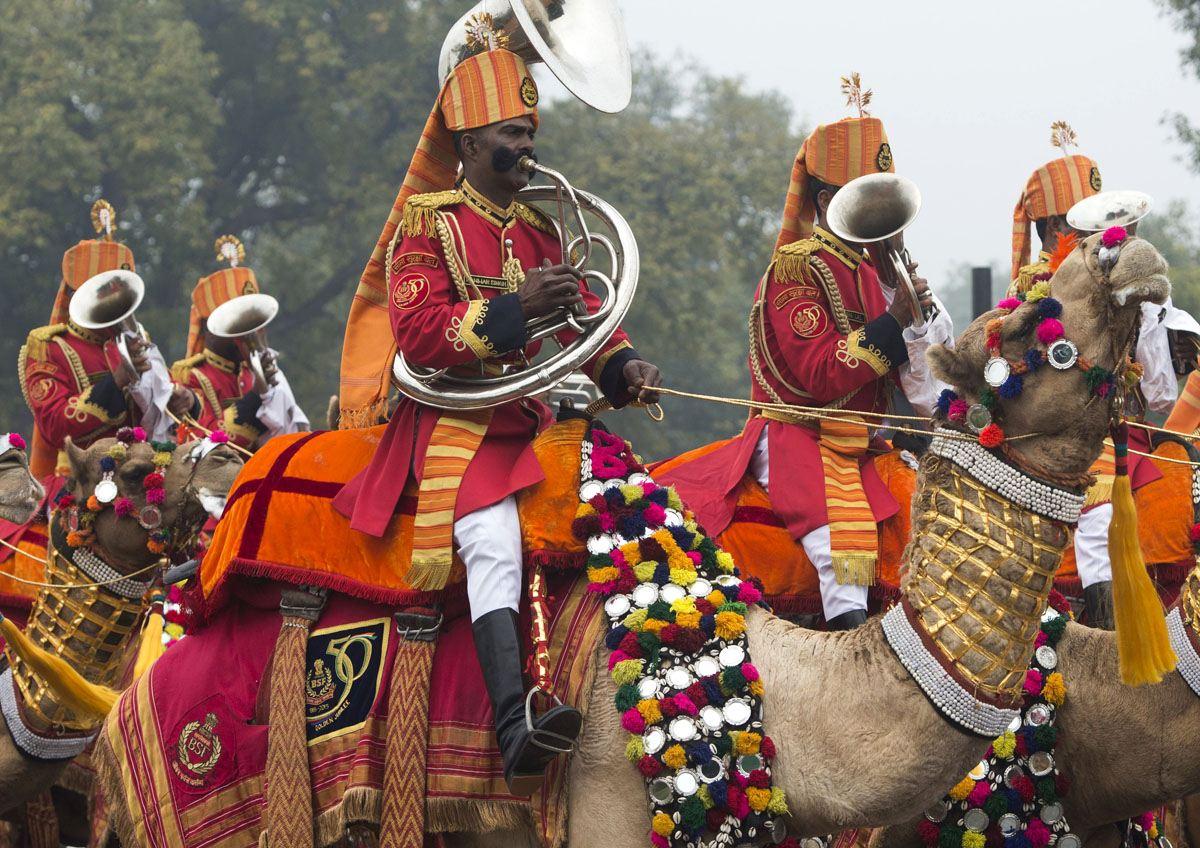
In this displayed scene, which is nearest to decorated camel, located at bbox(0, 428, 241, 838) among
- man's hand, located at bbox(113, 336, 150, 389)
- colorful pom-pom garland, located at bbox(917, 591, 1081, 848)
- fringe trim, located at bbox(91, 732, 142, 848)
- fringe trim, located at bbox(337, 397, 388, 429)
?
fringe trim, located at bbox(91, 732, 142, 848)

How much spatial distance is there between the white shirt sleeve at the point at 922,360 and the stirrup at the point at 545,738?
7.31 feet

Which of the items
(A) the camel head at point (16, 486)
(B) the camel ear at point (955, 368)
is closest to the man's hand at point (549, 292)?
(B) the camel ear at point (955, 368)

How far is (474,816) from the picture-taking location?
231 inches

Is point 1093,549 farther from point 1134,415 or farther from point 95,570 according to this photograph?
point 95,570

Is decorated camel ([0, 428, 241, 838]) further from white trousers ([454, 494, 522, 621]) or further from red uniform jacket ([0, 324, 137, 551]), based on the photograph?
red uniform jacket ([0, 324, 137, 551])

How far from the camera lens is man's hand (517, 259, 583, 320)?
19.2 ft

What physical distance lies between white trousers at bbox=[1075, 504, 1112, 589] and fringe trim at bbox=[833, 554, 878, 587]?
3.97 ft

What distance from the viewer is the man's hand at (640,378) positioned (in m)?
6.25

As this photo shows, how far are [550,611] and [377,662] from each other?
794 millimetres

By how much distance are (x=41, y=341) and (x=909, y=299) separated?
6997 mm

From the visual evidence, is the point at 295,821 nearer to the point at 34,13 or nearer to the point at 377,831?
the point at 377,831

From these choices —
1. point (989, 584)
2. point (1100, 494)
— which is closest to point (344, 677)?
point (989, 584)

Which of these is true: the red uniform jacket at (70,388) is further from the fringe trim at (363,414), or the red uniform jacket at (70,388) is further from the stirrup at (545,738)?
the stirrup at (545,738)

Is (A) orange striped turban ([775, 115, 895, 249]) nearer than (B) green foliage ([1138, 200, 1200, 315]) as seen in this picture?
Yes
